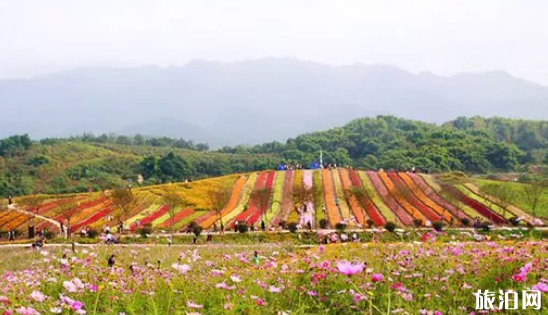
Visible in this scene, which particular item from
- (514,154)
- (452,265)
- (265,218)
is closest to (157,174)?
(265,218)

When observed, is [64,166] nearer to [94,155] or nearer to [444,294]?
[94,155]

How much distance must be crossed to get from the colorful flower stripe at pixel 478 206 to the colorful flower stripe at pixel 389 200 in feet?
16.8

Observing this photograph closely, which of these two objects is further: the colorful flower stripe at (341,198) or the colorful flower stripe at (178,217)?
the colorful flower stripe at (341,198)

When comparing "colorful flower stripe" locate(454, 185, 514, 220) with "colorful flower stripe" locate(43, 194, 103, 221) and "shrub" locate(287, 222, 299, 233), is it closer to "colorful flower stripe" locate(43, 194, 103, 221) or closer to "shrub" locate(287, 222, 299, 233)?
"shrub" locate(287, 222, 299, 233)

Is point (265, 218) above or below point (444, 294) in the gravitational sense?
below

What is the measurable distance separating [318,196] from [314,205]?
3.31 metres

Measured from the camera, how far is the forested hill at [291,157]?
74438mm

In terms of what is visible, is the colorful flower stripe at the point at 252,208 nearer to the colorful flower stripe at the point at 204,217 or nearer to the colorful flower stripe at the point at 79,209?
the colorful flower stripe at the point at 204,217

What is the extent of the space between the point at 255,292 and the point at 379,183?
46843 mm

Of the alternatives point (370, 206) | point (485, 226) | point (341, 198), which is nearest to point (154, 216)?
point (341, 198)

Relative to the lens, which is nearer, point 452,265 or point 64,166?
point 452,265

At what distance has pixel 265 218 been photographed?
39.0m

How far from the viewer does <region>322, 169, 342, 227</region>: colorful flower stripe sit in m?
38.5
